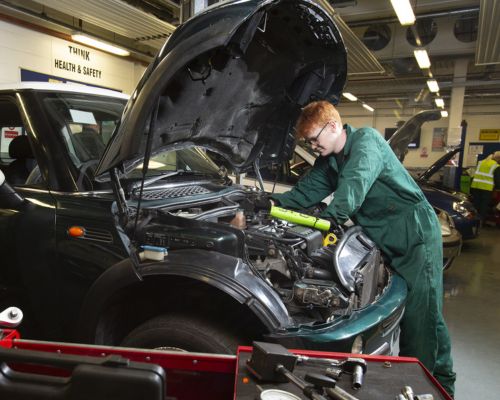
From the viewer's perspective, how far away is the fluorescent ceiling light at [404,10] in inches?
211

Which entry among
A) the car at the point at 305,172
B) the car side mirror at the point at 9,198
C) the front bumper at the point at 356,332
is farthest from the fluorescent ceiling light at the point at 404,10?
the car side mirror at the point at 9,198

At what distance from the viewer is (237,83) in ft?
7.07

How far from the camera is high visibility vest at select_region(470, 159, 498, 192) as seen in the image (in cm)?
871

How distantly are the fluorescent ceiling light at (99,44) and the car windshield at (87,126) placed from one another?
661 centimetres

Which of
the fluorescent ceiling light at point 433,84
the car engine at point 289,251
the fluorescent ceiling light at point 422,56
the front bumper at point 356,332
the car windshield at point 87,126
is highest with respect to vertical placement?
the fluorescent ceiling light at point 433,84

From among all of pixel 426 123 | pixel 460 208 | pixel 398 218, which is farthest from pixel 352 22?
pixel 426 123

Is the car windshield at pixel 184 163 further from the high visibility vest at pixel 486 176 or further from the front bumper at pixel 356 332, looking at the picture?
the high visibility vest at pixel 486 176

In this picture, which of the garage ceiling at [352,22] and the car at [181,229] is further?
the garage ceiling at [352,22]

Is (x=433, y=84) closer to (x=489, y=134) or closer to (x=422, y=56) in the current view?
(x=422, y=56)

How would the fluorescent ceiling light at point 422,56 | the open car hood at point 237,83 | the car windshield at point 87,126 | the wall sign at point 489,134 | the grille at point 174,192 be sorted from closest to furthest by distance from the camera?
1. the open car hood at point 237,83
2. the car windshield at point 87,126
3. the grille at point 174,192
4. the fluorescent ceiling light at point 422,56
5. the wall sign at point 489,134

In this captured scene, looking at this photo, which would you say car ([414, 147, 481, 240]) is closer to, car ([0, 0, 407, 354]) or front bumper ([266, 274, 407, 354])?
car ([0, 0, 407, 354])

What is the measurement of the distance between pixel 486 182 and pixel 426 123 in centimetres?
864

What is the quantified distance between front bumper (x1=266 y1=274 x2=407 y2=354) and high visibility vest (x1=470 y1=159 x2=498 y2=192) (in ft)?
27.0

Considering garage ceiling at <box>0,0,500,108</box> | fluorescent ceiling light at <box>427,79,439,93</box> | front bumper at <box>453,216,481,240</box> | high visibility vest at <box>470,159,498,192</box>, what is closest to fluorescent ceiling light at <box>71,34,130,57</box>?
garage ceiling at <box>0,0,500,108</box>
